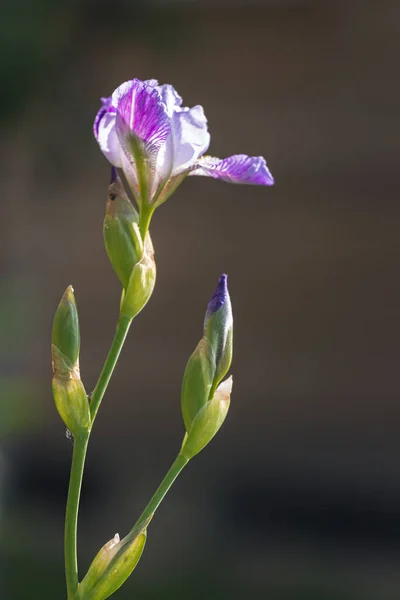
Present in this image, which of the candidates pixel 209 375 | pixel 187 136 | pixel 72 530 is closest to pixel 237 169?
pixel 187 136

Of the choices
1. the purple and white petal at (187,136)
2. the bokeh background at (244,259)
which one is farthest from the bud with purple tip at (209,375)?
the bokeh background at (244,259)

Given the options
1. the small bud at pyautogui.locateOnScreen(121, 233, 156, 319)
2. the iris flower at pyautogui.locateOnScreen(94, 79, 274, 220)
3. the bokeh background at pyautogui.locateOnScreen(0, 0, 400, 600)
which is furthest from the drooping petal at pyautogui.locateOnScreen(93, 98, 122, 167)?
the bokeh background at pyautogui.locateOnScreen(0, 0, 400, 600)

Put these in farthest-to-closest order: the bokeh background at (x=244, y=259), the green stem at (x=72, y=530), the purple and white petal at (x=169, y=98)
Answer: the bokeh background at (x=244, y=259) → the purple and white petal at (x=169, y=98) → the green stem at (x=72, y=530)

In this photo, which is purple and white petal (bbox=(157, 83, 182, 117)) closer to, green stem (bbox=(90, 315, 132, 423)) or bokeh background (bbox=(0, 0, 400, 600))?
green stem (bbox=(90, 315, 132, 423))

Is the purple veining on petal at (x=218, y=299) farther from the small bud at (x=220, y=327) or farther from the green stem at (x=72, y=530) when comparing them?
the green stem at (x=72, y=530)

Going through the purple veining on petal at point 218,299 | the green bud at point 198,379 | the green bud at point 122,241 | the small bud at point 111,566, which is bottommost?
the small bud at point 111,566

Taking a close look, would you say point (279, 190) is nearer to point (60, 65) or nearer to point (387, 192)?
point (387, 192)

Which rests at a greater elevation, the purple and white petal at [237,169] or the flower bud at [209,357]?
the purple and white petal at [237,169]

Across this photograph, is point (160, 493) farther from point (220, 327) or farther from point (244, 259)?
point (244, 259)

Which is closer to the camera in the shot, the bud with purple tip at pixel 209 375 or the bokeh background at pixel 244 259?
the bud with purple tip at pixel 209 375
